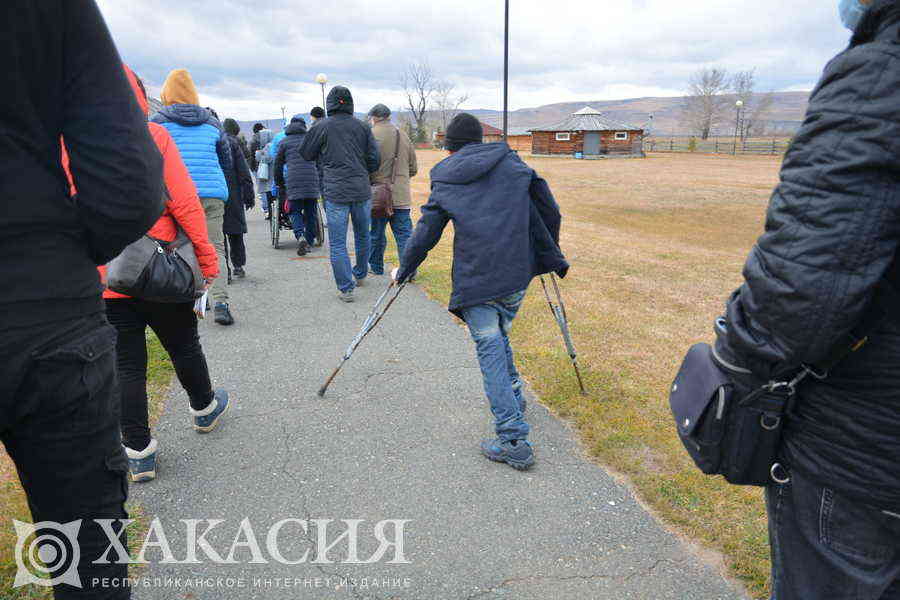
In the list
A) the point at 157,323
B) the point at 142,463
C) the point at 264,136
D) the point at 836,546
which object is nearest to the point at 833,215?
the point at 836,546

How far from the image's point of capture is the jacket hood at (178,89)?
4684 millimetres

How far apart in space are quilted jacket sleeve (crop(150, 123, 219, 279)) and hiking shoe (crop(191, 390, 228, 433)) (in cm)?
92

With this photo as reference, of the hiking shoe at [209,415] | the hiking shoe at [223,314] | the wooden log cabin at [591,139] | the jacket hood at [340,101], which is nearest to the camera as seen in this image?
the hiking shoe at [209,415]

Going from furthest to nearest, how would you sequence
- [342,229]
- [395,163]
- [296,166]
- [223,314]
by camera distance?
[296,166], [395,163], [342,229], [223,314]

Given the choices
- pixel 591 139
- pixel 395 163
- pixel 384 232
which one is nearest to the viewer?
pixel 395 163

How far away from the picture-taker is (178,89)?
4734mm

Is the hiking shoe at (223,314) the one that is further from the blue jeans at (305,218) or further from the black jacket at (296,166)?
the blue jeans at (305,218)

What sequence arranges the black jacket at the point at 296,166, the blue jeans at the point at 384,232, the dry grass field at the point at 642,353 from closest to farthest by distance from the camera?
the dry grass field at the point at 642,353 → the blue jeans at the point at 384,232 → the black jacket at the point at 296,166

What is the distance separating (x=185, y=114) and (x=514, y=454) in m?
3.80

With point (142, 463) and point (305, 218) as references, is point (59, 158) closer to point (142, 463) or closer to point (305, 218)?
point (142, 463)

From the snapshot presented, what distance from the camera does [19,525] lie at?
2812 mm

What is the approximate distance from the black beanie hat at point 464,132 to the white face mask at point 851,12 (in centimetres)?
214
